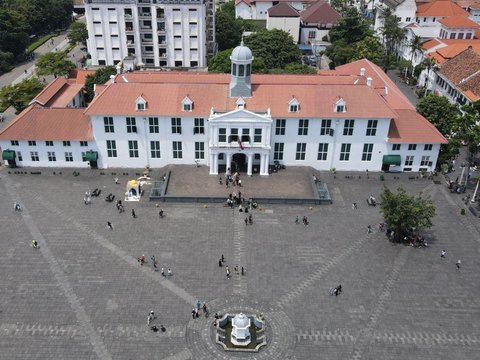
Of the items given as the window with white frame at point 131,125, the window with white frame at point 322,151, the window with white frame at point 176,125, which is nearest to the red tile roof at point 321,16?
Answer: the window with white frame at point 322,151

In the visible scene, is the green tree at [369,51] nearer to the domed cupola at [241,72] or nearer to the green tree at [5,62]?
the domed cupola at [241,72]

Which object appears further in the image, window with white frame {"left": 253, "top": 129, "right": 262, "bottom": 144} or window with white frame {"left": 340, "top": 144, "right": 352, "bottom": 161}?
window with white frame {"left": 340, "top": 144, "right": 352, "bottom": 161}

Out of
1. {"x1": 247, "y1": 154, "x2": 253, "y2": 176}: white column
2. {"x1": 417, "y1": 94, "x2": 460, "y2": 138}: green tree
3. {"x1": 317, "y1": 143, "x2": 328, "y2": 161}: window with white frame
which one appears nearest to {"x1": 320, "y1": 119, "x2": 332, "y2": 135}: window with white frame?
{"x1": 317, "y1": 143, "x2": 328, "y2": 161}: window with white frame

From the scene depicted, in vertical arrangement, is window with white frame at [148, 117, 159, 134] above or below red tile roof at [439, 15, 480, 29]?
below

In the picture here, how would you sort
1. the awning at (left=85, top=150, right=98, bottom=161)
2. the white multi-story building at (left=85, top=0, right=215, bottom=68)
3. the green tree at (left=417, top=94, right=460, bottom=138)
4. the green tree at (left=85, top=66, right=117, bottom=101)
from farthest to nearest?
the white multi-story building at (left=85, top=0, right=215, bottom=68) → the green tree at (left=85, top=66, right=117, bottom=101) → the green tree at (left=417, top=94, right=460, bottom=138) → the awning at (left=85, top=150, right=98, bottom=161)

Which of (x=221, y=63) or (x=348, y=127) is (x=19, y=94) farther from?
(x=348, y=127)

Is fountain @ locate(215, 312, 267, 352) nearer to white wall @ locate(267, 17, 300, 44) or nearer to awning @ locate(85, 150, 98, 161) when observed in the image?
awning @ locate(85, 150, 98, 161)

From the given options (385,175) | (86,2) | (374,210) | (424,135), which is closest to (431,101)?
(424,135)
